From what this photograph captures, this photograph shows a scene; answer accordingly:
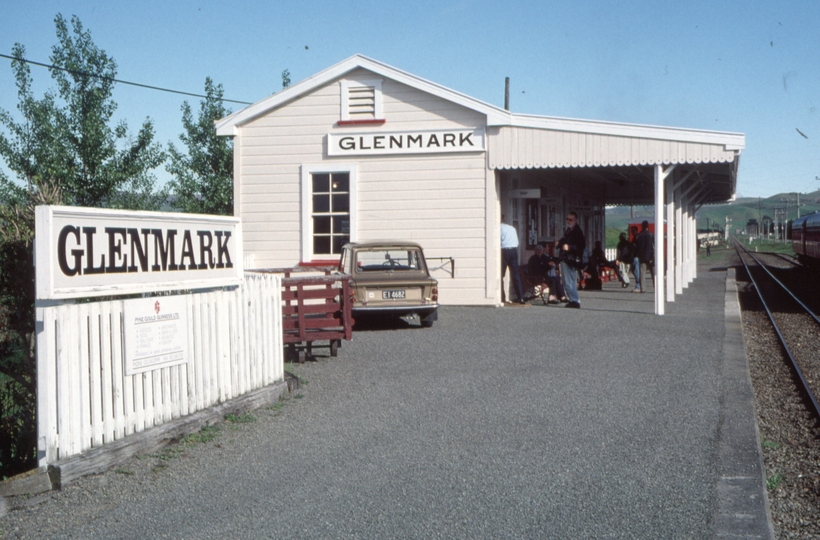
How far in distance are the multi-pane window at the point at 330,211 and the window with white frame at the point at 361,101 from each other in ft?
3.77

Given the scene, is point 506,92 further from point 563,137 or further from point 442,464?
point 442,464

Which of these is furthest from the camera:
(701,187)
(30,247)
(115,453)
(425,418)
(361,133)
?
→ (701,187)

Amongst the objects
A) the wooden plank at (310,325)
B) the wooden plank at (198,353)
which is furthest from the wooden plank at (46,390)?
the wooden plank at (310,325)

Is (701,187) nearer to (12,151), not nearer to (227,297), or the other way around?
(12,151)

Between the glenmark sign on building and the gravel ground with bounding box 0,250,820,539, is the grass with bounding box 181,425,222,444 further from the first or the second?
the glenmark sign on building

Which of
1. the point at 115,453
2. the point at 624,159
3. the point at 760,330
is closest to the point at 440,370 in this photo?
the point at 115,453

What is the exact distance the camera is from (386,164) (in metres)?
17.0

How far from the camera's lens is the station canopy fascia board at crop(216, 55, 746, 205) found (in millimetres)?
15086

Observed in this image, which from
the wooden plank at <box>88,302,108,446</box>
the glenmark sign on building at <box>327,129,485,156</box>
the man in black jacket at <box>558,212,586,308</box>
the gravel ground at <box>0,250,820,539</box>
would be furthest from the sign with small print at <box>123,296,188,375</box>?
the man in black jacket at <box>558,212,586,308</box>

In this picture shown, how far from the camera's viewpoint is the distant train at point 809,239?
3462 cm

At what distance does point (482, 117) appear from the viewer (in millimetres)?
16562

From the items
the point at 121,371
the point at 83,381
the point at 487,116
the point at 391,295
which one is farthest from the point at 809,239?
the point at 83,381

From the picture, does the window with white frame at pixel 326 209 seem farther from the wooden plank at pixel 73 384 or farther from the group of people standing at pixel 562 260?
the wooden plank at pixel 73 384

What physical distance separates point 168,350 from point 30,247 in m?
1.22
